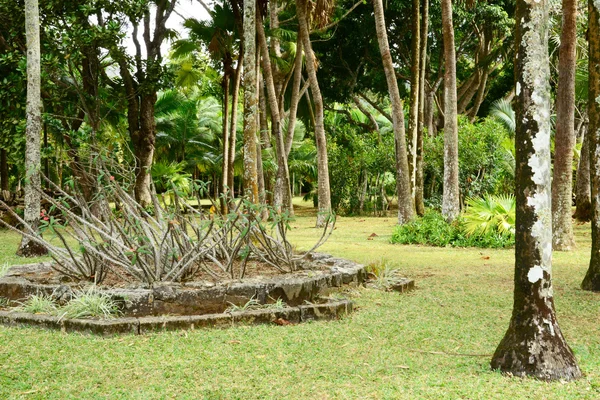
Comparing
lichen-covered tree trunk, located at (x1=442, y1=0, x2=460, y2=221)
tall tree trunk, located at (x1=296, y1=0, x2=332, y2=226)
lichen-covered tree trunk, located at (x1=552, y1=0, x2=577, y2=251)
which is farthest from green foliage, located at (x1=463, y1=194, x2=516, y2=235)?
tall tree trunk, located at (x1=296, y1=0, x2=332, y2=226)

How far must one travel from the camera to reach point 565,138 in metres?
11.4

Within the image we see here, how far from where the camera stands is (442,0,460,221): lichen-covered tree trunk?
47.0 feet

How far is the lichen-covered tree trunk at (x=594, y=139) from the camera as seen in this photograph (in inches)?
298

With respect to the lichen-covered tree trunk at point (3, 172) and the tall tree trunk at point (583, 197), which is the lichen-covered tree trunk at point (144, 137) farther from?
the tall tree trunk at point (583, 197)

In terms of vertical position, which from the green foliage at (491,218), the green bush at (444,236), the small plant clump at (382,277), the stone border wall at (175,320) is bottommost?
the stone border wall at (175,320)

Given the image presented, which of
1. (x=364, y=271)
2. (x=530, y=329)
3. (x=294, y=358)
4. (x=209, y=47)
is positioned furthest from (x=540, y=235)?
(x=209, y=47)

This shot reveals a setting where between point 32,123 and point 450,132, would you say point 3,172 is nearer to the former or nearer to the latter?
point 32,123

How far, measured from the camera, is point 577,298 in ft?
24.6

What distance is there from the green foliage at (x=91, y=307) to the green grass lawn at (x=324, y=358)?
0.33 meters

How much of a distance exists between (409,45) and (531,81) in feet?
67.5

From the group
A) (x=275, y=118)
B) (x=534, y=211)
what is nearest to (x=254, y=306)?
(x=534, y=211)

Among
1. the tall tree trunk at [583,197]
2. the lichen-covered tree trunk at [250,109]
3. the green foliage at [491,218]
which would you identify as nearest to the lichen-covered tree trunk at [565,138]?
the green foliage at [491,218]

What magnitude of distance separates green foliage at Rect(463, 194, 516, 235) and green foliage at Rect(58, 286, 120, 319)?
8.92 metres

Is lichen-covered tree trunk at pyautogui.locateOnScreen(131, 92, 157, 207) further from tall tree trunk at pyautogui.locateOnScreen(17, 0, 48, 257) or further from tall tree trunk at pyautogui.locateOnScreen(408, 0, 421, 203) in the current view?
tall tree trunk at pyautogui.locateOnScreen(17, 0, 48, 257)
